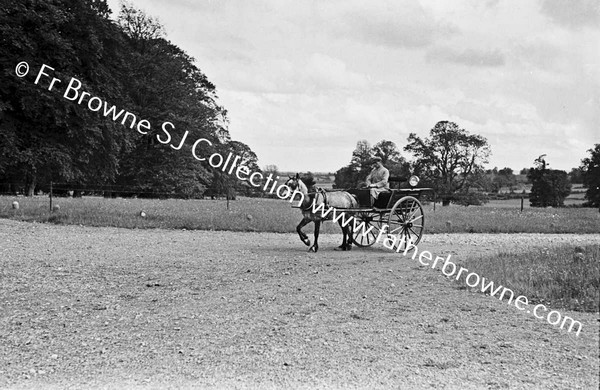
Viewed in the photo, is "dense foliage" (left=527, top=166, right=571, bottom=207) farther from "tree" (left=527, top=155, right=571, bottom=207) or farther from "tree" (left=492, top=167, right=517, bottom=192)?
"tree" (left=492, top=167, right=517, bottom=192)

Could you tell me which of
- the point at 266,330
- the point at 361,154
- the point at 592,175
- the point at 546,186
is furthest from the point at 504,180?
the point at 266,330

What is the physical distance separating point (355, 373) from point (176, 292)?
4.22 m

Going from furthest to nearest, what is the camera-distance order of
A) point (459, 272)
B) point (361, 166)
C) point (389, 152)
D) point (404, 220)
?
point (389, 152) < point (361, 166) < point (404, 220) < point (459, 272)

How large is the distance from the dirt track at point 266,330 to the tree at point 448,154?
136ft

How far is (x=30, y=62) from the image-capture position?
23203mm

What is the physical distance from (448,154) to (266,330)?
4854 centimetres

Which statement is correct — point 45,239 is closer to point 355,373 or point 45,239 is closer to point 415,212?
point 415,212

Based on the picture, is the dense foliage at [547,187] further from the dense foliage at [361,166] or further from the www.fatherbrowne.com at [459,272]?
the www.fatherbrowne.com at [459,272]

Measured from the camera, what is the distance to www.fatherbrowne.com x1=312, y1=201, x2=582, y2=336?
274 inches

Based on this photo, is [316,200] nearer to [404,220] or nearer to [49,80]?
[404,220]

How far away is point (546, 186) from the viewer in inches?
2418

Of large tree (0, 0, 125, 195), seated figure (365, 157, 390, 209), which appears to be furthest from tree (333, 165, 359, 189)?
seated figure (365, 157, 390, 209)

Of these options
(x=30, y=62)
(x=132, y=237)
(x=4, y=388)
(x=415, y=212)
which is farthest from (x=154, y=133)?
(x=4, y=388)

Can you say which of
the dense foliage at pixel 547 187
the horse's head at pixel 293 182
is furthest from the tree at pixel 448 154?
the horse's head at pixel 293 182
